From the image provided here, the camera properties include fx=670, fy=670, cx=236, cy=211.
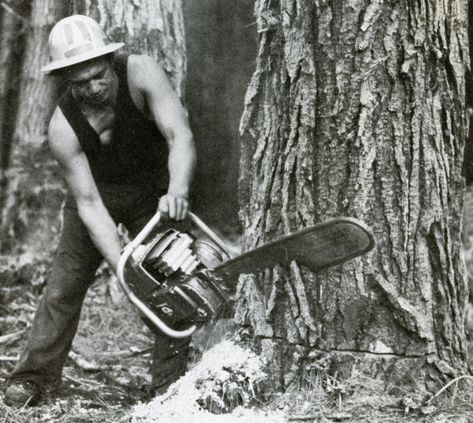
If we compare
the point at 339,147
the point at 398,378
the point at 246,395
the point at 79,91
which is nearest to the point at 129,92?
the point at 79,91

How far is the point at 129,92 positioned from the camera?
10.9 feet

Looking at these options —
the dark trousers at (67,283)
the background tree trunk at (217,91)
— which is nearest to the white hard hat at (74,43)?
the dark trousers at (67,283)

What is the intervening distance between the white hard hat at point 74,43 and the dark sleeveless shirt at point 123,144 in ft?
0.44

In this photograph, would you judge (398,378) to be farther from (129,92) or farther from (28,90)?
(28,90)

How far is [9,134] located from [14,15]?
0.81 metres

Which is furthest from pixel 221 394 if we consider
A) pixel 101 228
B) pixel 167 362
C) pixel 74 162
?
pixel 74 162

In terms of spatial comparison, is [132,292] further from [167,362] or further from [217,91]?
[217,91]

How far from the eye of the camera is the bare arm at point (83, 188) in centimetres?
328

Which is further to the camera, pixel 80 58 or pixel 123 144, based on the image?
pixel 123 144

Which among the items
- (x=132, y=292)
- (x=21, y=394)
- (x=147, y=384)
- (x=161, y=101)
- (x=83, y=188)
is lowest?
(x=147, y=384)

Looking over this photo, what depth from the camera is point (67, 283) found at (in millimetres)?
3523

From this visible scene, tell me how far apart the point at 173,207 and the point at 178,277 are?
0.32 m

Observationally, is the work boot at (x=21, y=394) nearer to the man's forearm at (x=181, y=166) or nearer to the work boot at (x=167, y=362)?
the work boot at (x=167, y=362)

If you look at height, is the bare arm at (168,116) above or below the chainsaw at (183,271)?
above
